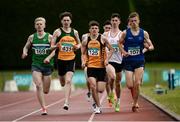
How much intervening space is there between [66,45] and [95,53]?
732 mm

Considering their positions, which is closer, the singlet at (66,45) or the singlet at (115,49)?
the singlet at (66,45)

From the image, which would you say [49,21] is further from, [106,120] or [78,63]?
[106,120]

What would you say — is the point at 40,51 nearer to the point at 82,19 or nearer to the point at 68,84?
the point at 68,84

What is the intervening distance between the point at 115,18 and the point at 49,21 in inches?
1518

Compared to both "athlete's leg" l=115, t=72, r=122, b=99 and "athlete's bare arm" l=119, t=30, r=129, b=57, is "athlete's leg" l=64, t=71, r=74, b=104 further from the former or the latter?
"athlete's leg" l=115, t=72, r=122, b=99

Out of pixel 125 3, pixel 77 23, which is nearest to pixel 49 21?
pixel 77 23

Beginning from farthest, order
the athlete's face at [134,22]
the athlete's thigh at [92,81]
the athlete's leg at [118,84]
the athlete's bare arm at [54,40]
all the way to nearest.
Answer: the athlete's leg at [118,84] → the athlete's thigh at [92,81] → the athlete's face at [134,22] → the athlete's bare arm at [54,40]

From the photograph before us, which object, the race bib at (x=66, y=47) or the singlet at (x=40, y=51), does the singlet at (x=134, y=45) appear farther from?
the singlet at (x=40, y=51)

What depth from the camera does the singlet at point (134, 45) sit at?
54.0 feet

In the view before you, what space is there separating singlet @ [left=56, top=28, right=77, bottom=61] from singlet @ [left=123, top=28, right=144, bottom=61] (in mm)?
1289

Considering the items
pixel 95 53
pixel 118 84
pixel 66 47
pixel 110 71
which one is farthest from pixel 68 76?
pixel 118 84

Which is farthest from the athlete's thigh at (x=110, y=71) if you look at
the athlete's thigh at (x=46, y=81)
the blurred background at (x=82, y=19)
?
the blurred background at (x=82, y=19)

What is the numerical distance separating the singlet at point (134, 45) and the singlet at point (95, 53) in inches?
24.2

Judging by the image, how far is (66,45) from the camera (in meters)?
16.5
